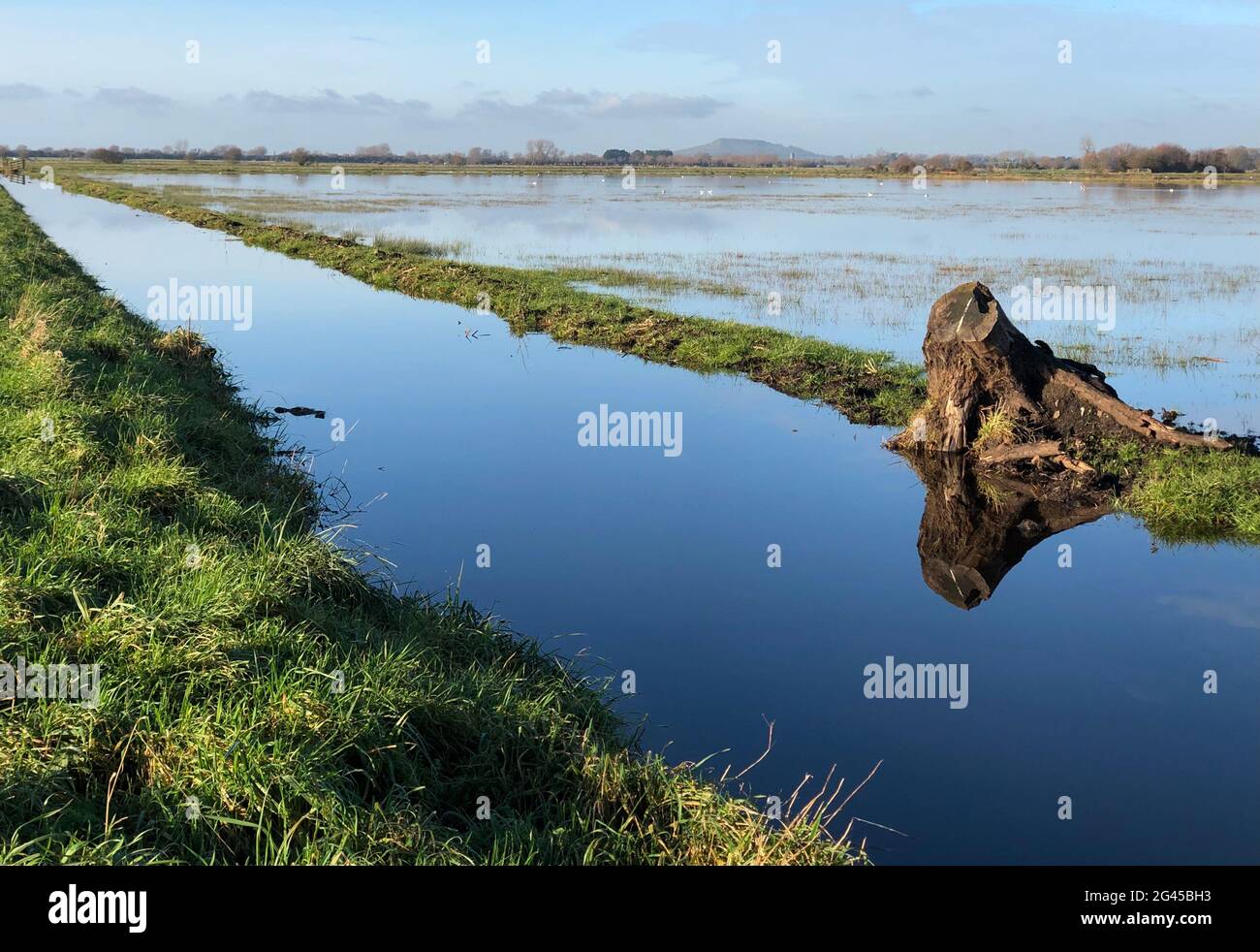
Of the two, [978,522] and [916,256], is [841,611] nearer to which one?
[978,522]

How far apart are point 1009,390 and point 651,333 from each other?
28.5ft

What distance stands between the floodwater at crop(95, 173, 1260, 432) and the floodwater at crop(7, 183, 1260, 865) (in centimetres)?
544

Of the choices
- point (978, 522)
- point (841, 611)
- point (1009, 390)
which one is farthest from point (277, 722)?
point (1009, 390)

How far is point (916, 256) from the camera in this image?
105ft

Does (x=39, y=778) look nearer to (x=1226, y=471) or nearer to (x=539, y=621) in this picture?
(x=539, y=621)

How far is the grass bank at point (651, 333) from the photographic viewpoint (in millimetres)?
15578

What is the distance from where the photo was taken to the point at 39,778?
4402mm

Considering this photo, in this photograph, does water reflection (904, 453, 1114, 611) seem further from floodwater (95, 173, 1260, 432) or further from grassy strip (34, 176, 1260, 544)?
floodwater (95, 173, 1260, 432)

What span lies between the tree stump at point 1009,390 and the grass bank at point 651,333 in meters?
1.88

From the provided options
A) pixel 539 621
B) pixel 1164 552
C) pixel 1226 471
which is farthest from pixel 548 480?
pixel 1226 471

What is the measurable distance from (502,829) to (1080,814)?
307 cm

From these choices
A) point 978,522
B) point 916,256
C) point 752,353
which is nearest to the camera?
point 978,522

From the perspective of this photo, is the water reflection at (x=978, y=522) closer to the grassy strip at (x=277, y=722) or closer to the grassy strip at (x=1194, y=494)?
the grassy strip at (x=1194, y=494)

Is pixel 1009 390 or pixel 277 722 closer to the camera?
pixel 277 722
